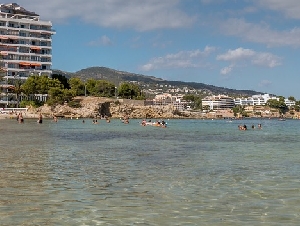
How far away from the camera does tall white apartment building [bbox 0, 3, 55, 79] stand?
5064 inches

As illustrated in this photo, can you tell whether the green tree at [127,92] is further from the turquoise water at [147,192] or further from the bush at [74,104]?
the turquoise water at [147,192]

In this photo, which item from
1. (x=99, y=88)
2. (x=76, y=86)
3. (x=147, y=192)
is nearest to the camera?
(x=147, y=192)

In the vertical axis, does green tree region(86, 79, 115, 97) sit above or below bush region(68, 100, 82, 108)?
above

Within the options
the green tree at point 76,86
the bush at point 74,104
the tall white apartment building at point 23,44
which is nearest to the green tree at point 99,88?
the green tree at point 76,86

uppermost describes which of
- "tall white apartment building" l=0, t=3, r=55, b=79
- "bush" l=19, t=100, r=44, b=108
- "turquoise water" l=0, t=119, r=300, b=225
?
"tall white apartment building" l=0, t=3, r=55, b=79

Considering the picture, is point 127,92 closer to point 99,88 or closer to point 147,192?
point 99,88

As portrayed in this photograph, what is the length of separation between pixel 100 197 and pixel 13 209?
2.58 metres

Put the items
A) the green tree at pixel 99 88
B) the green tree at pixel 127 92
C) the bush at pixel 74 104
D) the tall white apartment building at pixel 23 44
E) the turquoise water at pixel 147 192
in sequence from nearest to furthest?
the turquoise water at pixel 147 192 → the bush at pixel 74 104 → the tall white apartment building at pixel 23 44 → the green tree at pixel 99 88 → the green tree at pixel 127 92

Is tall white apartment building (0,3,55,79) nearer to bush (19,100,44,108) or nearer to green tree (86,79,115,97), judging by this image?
bush (19,100,44,108)

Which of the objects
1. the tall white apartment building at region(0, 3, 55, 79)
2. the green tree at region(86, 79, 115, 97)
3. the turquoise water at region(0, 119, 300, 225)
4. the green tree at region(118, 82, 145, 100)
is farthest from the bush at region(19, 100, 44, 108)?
the turquoise water at region(0, 119, 300, 225)

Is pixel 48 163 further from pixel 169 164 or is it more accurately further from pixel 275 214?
pixel 275 214

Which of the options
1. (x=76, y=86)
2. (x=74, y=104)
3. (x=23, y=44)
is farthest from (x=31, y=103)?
(x=76, y=86)

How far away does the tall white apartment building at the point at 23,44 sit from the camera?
422 feet

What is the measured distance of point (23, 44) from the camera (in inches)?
5162
